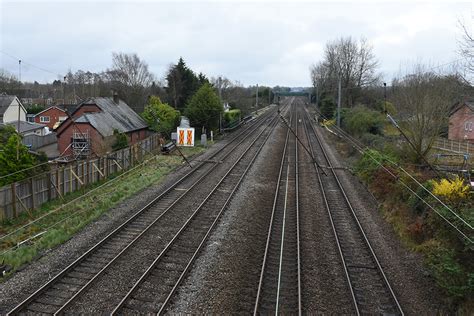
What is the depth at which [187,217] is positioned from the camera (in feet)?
51.0

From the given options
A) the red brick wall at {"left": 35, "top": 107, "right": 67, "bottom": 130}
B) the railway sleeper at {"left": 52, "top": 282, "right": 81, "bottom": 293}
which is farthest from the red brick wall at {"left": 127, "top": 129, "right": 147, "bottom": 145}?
the railway sleeper at {"left": 52, "top": 282, "right": 81, "bottom": 293}

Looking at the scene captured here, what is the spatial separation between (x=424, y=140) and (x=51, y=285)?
71.2 feet

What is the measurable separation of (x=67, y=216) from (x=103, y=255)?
215 inches

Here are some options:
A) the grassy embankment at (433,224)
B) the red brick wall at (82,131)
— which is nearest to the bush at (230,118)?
the red brick wall at (82,131)

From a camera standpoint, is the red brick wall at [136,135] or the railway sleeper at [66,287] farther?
the red brick wall at [136,135]

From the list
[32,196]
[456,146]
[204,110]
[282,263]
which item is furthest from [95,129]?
[456,146]

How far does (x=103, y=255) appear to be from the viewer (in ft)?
39.2

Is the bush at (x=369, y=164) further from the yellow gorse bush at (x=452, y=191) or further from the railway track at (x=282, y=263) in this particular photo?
the yellow gorse bush at (x=452, y=191)

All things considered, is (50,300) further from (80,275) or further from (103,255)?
(103,255)

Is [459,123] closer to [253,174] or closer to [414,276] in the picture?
[253,174]

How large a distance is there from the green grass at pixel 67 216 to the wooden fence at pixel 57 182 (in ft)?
1.37

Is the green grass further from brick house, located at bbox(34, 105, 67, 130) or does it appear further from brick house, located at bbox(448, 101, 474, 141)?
brick house, located at bbox(34, 105, 67, 130)

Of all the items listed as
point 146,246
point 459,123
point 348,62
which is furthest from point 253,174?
point 348,62

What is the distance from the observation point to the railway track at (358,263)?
9.68 m
